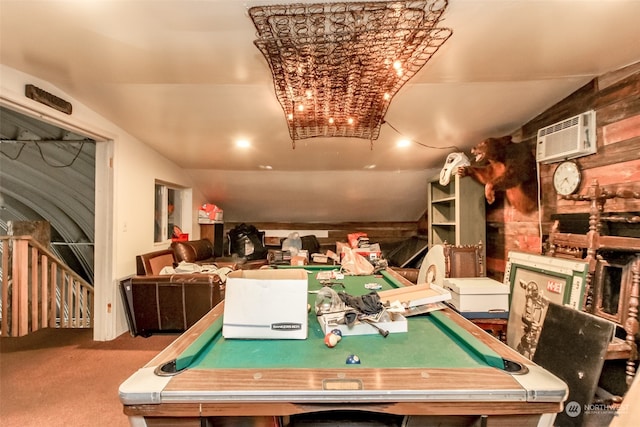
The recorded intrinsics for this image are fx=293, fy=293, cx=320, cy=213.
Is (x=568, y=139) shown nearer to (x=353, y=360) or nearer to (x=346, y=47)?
(x=346, y=47)

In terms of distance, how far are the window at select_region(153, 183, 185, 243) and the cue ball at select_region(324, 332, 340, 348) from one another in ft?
11.7

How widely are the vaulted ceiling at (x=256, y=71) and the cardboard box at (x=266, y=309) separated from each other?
1.34m

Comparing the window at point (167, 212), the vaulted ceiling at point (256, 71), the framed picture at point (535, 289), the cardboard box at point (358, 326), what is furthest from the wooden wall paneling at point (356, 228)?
the cardboard box at point (358, 326)

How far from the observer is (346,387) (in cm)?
87

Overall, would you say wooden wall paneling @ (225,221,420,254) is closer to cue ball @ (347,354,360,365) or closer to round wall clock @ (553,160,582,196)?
round wall clock @ (553,160,582,196)

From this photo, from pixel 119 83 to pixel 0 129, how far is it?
6.86 ft

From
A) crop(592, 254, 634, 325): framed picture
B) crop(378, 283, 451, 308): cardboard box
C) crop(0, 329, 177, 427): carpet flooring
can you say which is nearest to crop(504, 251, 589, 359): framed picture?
crop(592, 254, 634, 325): framed picture

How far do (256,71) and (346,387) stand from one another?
203 cm

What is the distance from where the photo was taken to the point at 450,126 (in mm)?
3006

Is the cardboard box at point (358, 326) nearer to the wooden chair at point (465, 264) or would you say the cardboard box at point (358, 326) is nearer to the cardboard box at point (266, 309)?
the cardboard box at point (266, 309)

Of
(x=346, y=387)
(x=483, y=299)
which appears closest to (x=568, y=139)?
(x=483, y=299)

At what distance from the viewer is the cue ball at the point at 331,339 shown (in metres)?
1.14

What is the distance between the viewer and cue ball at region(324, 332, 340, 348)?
44.9 inches

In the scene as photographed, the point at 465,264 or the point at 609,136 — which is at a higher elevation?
the point at 609,136
